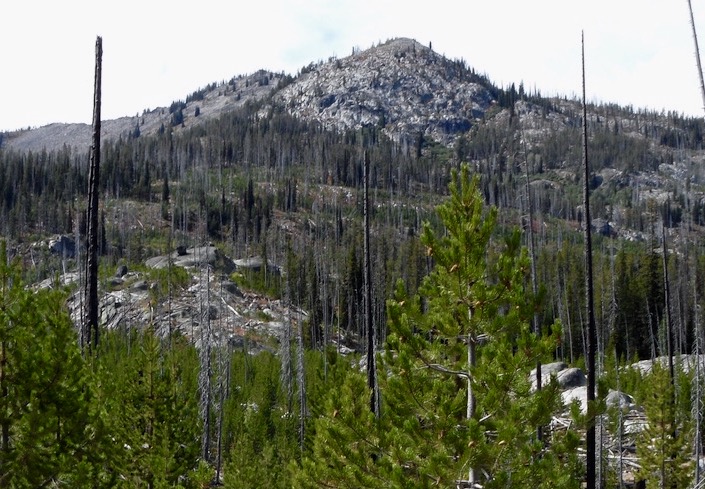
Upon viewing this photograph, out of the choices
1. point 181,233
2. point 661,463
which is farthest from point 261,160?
point 661,463

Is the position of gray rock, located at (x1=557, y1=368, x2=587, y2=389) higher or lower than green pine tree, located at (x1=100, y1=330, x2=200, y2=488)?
lower

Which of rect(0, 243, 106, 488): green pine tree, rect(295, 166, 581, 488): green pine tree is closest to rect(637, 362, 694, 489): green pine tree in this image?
rect(295, 166, 581, 488): green pine tree

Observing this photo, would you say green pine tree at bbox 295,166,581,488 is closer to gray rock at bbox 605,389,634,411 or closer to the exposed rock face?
gray rock at bbox 605,389,634,411

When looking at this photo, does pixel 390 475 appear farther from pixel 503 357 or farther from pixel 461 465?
pixel 503 357

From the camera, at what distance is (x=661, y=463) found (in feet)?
90.6

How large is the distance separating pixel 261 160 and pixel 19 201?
63.6 m

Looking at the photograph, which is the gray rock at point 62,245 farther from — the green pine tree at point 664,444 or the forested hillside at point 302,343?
the green pine tree at point 664,444

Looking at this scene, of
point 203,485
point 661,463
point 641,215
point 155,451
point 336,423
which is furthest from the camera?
point 641,215

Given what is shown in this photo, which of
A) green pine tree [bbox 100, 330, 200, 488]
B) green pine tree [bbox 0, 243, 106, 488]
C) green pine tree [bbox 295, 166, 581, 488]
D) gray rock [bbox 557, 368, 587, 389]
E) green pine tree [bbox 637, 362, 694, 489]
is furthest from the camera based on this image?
gray rock [bbox 557, 368, 587, 389]

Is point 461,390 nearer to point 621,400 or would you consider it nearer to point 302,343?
point 621,400

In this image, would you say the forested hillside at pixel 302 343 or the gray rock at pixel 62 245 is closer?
the forested hillside at pixel 302 343

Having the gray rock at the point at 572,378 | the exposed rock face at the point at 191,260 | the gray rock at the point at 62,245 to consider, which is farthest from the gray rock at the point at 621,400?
the gray rock at the point at 62,245

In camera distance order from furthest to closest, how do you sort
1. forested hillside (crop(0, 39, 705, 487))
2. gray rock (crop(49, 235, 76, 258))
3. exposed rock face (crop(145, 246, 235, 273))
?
1. gray rock (crop(49, 235, 76, 258))
2. exposed rock face (crop(145, 246, 235, 273))
3. forested hillside (crop(0, 39, 705, 487))

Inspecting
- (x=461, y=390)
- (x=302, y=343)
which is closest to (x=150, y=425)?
(x=461, y=390)
